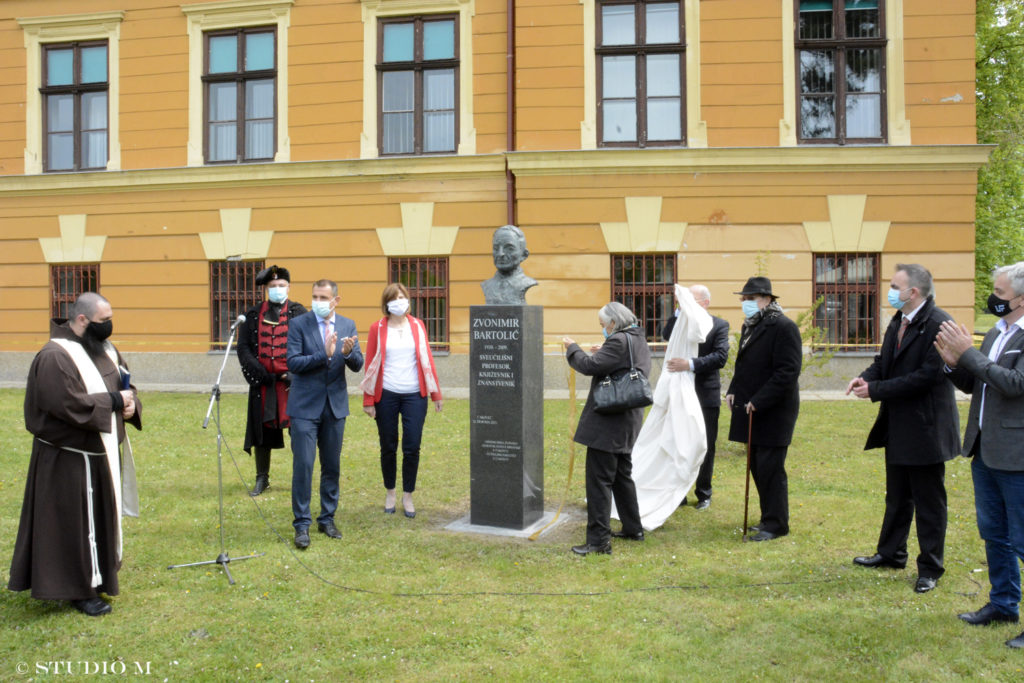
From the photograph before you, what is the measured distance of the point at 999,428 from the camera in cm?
412

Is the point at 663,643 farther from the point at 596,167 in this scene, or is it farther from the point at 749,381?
the point at 596,167

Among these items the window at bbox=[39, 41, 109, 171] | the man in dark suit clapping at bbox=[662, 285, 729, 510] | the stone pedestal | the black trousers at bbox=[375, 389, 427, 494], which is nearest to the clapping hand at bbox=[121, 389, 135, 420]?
the black trousers at bbox=[375, 389, 427, 494]

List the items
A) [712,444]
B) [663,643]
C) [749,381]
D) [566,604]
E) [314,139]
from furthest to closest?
[314,139], [712,444], [749,381], [566,604], [663,643]

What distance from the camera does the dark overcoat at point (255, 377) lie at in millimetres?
7199

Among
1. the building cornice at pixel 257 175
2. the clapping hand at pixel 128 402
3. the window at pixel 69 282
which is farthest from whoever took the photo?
the window at pixel 69 282

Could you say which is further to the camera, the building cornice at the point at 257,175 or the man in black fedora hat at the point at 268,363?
the building cornice at the point at 257,175

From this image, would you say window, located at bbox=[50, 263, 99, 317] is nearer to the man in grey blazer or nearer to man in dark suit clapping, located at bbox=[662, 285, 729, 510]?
man in dark suit clapping, located at bbox=[662, 285, 729, 510]

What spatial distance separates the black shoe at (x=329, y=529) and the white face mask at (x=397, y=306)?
1.69m

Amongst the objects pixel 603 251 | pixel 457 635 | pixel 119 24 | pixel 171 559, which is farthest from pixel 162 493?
pixel 119 24

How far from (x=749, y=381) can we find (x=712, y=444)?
3.78 feet

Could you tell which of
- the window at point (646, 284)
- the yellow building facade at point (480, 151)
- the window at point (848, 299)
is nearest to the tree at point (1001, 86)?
the yellow building facade at point (480, 151)

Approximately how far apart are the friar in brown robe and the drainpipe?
32.4ft

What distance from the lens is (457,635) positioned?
4.25m

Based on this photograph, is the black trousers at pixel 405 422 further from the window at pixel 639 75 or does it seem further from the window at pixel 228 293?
the window at pixel 228 293
